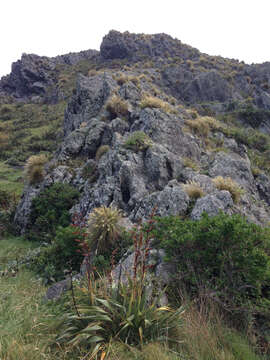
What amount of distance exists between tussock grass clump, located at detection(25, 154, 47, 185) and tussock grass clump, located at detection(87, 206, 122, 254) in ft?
23.1

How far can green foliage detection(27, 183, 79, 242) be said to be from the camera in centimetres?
922

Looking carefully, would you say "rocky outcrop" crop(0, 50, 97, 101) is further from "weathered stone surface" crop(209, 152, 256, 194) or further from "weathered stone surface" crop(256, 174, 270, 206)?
"weathered stone surface" crop(256, 174, 270, 206)

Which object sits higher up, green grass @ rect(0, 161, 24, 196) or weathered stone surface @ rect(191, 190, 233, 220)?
green grass @ rect(0, 161, 24, 196)

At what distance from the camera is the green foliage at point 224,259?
10.6ft

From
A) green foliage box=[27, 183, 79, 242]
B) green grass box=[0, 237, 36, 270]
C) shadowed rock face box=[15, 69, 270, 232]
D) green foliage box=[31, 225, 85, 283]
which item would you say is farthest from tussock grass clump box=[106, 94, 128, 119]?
green foliage box=[31, 225, 85, 283]

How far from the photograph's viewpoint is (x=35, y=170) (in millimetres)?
11570

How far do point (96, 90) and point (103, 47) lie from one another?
46.6 m

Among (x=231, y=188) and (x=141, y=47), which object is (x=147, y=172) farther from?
(x=141, y=47)

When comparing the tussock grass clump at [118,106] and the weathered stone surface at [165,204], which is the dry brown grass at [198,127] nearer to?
the tussock grass clump at [118,106]

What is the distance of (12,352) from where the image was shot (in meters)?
2.12

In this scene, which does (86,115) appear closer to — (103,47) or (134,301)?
(134,301)

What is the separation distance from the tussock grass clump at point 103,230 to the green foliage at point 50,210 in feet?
11.9

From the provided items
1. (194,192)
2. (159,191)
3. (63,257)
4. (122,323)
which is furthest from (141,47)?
(122,323)

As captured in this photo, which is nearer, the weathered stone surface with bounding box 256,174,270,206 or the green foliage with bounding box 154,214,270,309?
the green foliage with bounding box 154,214,270,309
